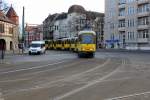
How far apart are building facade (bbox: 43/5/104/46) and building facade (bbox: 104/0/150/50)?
19815 mm

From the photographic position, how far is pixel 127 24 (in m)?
110

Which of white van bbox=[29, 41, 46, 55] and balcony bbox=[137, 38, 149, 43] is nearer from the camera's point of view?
white van bbox=[29, 41, 46, 55]

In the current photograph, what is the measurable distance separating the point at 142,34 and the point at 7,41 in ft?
116

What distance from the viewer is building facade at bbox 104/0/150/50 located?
335ft

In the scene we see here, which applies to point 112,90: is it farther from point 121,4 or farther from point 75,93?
point 121,4

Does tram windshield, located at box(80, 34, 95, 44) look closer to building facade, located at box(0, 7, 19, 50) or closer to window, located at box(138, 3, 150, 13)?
building facade, located at box(0, 7, 19, 50)

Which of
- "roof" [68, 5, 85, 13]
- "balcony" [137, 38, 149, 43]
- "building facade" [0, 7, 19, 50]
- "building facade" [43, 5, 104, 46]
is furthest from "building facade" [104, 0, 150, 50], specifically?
"roof" [68, 5, 85, 13]

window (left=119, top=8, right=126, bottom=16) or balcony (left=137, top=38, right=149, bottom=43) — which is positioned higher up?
window (left=119, top=8, right=126, bottom=16)

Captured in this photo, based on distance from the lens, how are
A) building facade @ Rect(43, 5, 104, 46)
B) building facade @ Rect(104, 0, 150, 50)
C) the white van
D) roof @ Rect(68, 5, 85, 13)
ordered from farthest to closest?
roof @ Rect(68, 5, 85, 13) → building facade @ Rect(43, 5, 104, 46) → building facade @ Rect(104, 0, 150, 50) → the white van

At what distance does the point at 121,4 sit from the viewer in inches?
4496

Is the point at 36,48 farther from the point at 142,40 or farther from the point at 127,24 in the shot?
the point at 127,24

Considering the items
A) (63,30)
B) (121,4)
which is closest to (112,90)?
(121,4)

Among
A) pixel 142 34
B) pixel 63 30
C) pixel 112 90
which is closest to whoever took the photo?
pixel 112 90

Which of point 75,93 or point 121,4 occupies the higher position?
point 121,4
